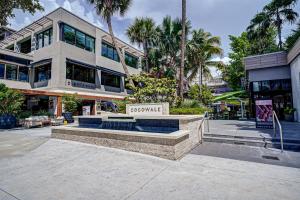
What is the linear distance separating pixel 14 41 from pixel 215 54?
27.5 metres

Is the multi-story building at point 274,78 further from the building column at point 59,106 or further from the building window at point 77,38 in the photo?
the building column at point 59,106

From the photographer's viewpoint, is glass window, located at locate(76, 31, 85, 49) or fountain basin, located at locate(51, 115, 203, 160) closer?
fountain basin, located at locate(51, 115, 203, 160)

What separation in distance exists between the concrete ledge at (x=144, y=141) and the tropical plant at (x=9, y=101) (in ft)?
30.8

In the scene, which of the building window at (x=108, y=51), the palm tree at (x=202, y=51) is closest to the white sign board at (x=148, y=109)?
the building window at (x=108, y=51)

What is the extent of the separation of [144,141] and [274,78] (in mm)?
14513

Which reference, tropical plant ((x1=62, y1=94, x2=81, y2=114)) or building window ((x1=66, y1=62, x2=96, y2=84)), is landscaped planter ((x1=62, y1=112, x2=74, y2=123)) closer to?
tropical plant ((x1=62, y1=94, x2=81, y2=114))

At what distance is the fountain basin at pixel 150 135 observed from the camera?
16.9ft

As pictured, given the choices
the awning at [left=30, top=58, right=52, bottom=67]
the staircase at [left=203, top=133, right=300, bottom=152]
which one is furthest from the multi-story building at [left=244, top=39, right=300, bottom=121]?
the awning at [left=30, top=58, right=52, bottom=67]

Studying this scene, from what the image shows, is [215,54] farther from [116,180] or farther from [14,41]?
[14,41]

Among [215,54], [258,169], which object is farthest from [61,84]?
[215,54]

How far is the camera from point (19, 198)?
304 cm

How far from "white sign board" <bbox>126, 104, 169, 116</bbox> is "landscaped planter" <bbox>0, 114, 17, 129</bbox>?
10.6 m

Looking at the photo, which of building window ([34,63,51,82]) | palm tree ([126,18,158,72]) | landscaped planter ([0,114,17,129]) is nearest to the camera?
landscaped planter ([0,114,17,129])

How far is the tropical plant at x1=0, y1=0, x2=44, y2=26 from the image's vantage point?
29.1 feet
